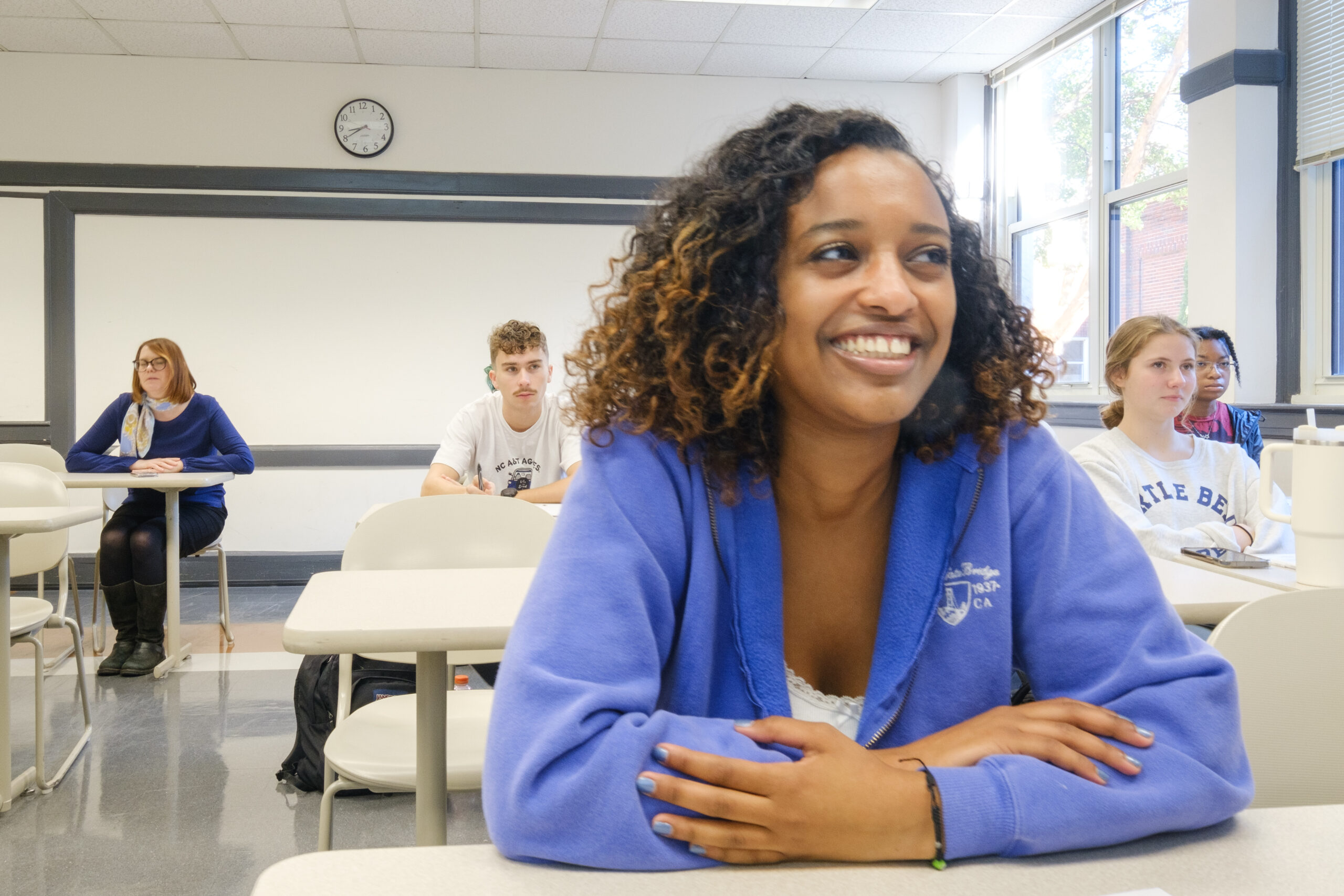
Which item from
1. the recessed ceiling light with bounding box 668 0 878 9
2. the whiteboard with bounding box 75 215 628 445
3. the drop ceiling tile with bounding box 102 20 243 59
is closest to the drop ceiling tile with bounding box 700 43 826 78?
the recessed ceiling light with bounding box 668 0 878 9

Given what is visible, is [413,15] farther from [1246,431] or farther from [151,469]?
[1246,431]

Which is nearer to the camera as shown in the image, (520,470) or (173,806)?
(173,806)

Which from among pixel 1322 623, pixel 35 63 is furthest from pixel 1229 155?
pixel 35 63

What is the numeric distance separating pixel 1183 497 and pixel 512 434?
2.00m

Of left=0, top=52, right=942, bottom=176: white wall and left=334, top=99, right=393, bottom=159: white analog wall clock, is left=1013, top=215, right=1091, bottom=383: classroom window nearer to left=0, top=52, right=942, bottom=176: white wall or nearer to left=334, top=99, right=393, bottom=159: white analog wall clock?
left=0, top=52, right=942, bottom=176: white wall

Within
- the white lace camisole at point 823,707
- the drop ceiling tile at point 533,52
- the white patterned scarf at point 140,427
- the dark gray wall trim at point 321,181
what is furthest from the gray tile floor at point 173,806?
the drop ceiling tile at point 533,52

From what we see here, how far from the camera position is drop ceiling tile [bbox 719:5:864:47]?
186 inches

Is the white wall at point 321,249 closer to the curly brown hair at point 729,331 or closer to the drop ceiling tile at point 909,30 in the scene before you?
the drop ceiling tile at point 909,30

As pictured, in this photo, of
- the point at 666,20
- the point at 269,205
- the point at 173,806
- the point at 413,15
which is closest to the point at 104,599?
the point at 173,806

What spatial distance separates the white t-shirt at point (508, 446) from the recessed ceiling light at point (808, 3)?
2.42 metres

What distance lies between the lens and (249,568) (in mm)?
5430

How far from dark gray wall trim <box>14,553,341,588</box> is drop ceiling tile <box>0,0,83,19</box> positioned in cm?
276

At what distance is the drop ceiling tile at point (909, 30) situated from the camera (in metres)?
4.81

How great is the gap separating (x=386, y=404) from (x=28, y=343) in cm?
193
